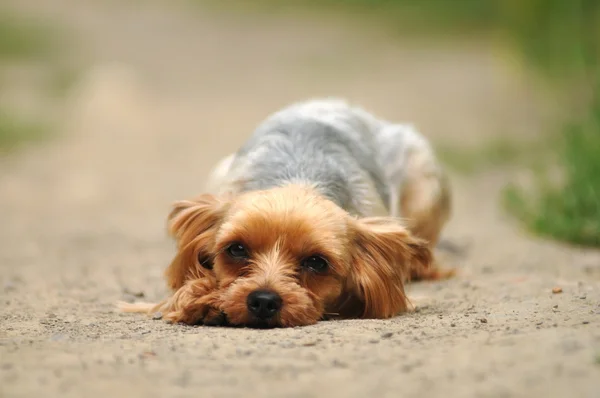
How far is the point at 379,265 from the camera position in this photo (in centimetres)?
592

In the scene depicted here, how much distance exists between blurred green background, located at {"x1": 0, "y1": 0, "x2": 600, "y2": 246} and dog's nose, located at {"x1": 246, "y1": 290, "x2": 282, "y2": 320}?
5296 millimetres

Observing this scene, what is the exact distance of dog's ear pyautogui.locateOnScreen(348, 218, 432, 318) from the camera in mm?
5840

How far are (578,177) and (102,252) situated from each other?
535cm

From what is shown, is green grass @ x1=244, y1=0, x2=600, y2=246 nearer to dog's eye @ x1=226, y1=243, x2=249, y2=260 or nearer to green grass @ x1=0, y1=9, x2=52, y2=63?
dog's eye @ x1=226, y1=243, x2=249, y2=260

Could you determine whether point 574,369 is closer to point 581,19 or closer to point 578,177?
point 578,177

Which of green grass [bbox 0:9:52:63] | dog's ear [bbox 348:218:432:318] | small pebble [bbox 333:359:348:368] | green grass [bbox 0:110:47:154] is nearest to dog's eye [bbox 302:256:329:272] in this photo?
dog's ear [bbox 348:218:432:318]

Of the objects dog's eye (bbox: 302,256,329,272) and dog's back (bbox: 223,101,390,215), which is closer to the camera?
dog's eye (bbox: 302,256,329,272)

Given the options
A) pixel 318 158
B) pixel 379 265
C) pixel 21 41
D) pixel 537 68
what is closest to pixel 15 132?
pixel 21 41

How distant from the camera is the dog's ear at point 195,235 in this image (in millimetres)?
5949

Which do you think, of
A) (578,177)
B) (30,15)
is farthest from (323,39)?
(578,177)

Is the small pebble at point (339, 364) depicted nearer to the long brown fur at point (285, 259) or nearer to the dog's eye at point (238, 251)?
the long brown fur at point (285, 259)

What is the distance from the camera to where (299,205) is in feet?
18.4

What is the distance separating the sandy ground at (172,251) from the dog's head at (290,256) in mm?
246

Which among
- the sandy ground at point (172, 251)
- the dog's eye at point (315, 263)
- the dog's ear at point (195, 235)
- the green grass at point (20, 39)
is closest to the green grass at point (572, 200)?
the sandy ground at point (172, 251)
